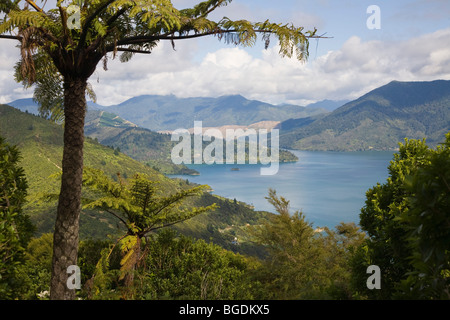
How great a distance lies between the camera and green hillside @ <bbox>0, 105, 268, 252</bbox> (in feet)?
186

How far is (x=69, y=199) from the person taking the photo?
3.70 meters

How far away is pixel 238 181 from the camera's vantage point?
12975 centimetres

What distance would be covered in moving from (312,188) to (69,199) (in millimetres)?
99086

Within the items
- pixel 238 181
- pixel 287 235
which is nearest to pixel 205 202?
pixel 238 181

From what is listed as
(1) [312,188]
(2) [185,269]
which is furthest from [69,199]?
(1) [312,188]

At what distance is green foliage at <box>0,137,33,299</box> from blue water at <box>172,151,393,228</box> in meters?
Result: 52.8

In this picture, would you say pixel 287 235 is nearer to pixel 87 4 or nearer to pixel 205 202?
pixel 87 4

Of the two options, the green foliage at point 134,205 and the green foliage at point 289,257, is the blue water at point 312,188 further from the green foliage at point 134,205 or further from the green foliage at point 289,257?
the green foliage at point 134,205

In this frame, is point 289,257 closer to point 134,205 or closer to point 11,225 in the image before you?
point 134,205

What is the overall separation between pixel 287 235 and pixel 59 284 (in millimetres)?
6889

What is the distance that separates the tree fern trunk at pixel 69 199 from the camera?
3.68m

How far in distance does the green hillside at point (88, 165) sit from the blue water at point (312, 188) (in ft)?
34.7

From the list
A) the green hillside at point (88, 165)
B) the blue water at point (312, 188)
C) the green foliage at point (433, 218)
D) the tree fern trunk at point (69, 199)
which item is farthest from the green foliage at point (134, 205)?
the blue water at point (312, 188)

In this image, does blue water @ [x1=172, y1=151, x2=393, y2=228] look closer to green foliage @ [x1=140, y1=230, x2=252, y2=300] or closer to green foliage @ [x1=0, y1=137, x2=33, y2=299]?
green foliage @ [x1=140, y1=230, x2=252, y2=300]
